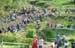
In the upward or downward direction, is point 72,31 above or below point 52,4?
below

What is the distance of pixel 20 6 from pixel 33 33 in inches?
31.5

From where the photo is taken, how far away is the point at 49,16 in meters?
9.50

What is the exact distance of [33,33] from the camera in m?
9.41

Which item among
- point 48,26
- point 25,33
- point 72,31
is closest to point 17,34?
point 25,33

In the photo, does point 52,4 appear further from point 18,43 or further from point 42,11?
point 18,43

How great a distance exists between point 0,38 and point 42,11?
1.28 m

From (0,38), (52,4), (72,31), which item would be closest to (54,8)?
(52,4)

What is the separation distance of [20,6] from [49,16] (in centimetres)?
→ 80

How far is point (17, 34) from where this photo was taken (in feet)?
31.1

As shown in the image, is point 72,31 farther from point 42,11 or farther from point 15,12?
point 15,12

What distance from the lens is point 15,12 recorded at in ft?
31.6

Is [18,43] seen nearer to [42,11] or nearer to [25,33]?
[25,33]

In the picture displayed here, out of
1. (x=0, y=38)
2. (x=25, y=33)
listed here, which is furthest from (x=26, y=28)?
(x=0, y=38)

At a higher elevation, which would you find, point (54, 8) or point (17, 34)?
point (54, 8)
